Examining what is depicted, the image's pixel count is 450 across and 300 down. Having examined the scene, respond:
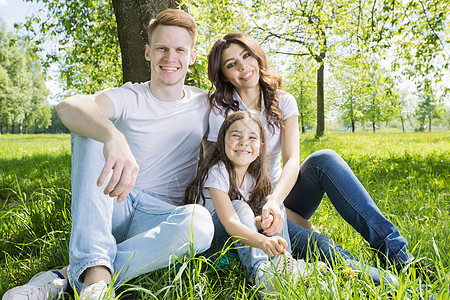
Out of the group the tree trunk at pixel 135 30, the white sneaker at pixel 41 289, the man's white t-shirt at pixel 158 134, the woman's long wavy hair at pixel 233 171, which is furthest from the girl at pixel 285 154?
the tree trunk at pixel 135 30

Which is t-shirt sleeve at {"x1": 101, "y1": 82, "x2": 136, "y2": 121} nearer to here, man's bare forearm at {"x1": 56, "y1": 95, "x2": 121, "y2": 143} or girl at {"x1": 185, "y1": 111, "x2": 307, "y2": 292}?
man's bare forearm at {"x1": 56, "y1": 95, "x2": 121, "y2": 143}

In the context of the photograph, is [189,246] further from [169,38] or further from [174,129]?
[169,38]

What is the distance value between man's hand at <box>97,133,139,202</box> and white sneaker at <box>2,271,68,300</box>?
2.15 ft

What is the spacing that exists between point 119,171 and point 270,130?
1.40 metres

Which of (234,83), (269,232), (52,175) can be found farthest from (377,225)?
(52,175)

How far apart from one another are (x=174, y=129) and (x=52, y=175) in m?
3.19

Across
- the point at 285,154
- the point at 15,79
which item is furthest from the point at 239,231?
the point at 15,79

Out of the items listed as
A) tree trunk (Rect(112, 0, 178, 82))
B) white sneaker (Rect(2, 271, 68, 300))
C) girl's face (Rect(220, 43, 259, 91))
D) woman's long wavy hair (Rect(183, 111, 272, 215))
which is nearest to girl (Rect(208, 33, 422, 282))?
girl's face (Rect(220, 43, 259, 91))

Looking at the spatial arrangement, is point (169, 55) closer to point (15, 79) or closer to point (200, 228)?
point (200, 228)

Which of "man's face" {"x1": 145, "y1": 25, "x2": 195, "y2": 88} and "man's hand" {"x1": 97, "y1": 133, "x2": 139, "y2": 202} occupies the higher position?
"man's face" {"x1": 145, "y1": 25, "x2": 195, "y2": 88}

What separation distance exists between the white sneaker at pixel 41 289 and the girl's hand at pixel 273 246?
3.40 ft

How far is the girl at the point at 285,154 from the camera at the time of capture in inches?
87.4

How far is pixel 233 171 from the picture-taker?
7.63 feet

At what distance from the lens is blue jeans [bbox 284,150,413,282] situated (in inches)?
80.7
